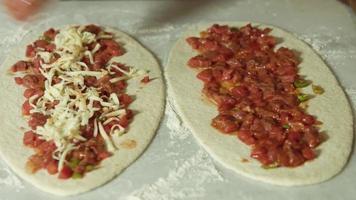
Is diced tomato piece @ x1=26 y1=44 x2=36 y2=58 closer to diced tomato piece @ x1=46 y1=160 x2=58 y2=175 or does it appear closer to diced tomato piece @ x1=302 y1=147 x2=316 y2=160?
diced tomato piece @ x1=46 y1=160 x2=58 y2=175

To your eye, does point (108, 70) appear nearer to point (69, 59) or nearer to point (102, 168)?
point (69, 59)

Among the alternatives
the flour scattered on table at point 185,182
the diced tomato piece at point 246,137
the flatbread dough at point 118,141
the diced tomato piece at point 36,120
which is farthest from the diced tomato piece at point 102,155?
the diced tomato piece at point 246,137

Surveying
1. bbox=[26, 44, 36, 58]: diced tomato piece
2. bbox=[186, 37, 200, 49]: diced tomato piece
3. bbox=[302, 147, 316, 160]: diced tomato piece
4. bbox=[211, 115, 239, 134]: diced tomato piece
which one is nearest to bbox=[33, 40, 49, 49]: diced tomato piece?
bbox=[26, 44, 36, 58]: diced tomato piece

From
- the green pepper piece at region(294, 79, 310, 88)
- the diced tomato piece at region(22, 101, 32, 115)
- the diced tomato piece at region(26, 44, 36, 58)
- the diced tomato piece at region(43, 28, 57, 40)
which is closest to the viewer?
the diced tomato piece at region(22, 101, 32, 115)

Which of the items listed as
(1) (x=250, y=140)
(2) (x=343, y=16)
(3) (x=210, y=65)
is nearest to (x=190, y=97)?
(3) (x=210, y=65)

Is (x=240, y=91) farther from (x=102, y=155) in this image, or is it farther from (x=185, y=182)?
(x=102, y=155)

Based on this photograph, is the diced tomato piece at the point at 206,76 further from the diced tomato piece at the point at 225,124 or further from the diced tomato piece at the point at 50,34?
the diced tomato piece at the point at 50,34
